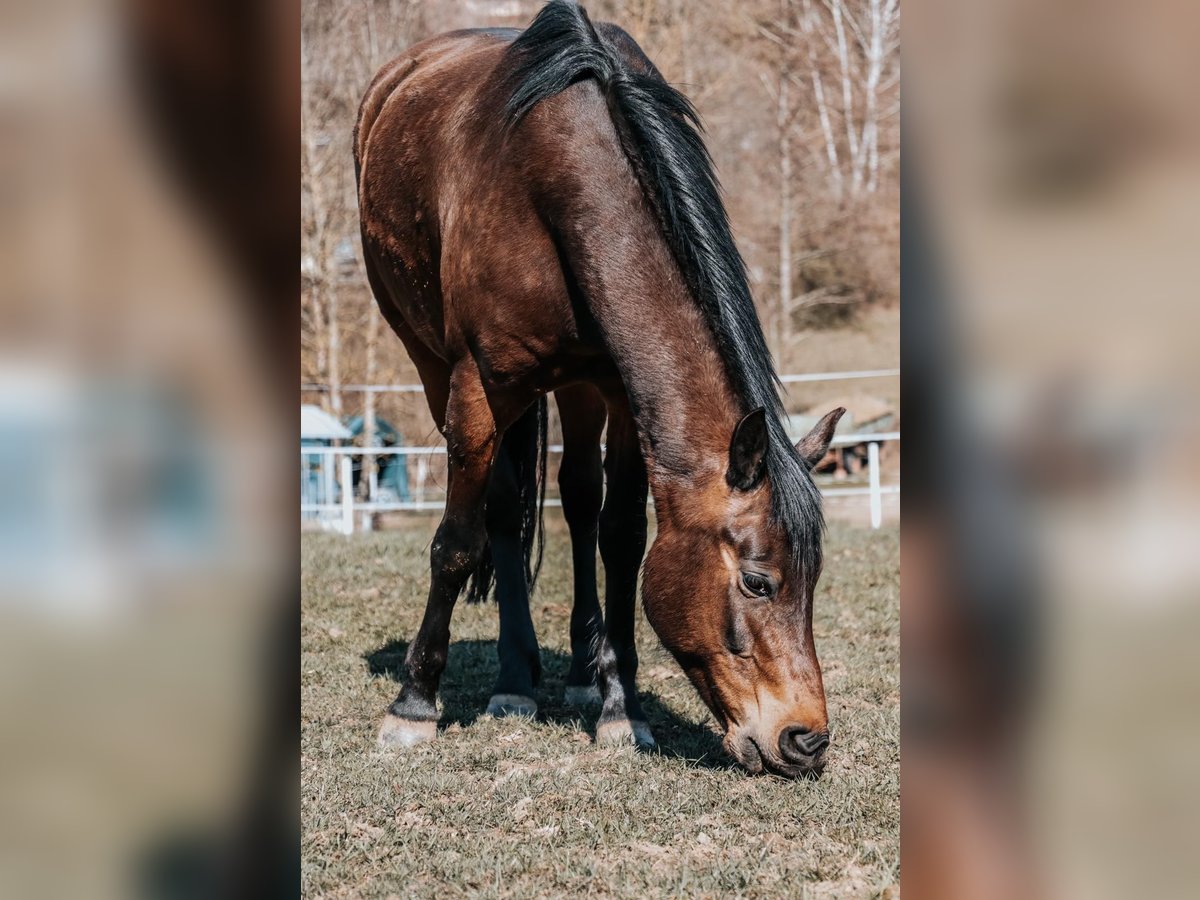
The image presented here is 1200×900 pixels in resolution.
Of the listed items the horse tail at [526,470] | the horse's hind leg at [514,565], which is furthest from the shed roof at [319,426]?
the horse's hind leg at [514,565]

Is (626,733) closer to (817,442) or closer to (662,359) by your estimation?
(817,442)

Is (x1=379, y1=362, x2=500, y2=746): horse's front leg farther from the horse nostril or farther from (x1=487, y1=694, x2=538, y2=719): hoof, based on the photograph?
the horse nostril

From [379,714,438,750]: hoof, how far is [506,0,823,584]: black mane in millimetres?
1734

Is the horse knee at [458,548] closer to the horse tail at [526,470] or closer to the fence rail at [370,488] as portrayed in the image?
the horse tail at [526,470]

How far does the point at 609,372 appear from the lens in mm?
3879

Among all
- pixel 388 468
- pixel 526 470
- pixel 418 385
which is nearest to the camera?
pixel 526 470

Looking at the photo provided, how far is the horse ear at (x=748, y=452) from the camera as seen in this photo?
304 cm

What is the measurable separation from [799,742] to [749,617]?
1.23 feet

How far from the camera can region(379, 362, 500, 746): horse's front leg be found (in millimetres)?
4105

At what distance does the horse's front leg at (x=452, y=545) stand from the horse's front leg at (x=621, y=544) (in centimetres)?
51

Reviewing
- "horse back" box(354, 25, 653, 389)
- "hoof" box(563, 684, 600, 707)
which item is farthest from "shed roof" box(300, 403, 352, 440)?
"hoof" box(563, 684, 600, 707)
